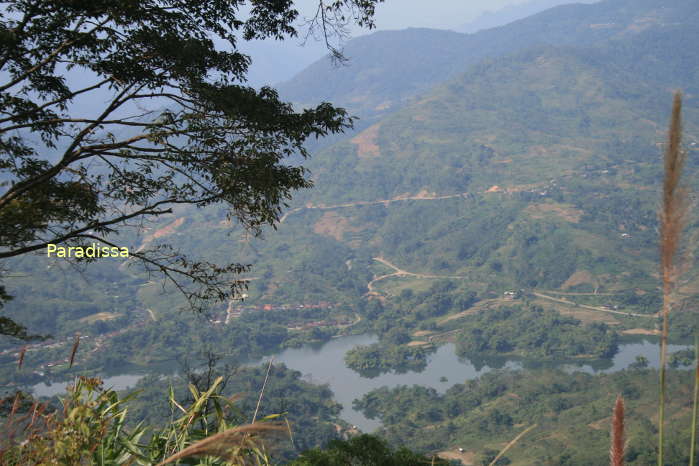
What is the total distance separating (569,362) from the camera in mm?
31016

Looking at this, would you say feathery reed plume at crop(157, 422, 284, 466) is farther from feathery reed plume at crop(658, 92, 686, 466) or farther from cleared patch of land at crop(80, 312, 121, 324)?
cleared patch of land at crop(80, 312, 121, 324)

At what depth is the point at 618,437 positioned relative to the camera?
35.6 inches

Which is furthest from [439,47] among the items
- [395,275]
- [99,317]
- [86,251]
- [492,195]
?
[86,251]

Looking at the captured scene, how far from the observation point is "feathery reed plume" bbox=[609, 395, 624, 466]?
898mm

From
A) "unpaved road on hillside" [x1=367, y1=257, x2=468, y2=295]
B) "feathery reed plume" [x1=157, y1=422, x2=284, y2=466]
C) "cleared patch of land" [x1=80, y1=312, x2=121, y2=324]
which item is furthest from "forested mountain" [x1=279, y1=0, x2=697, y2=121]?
"feathery reed plume" [x1=157, y1=422, x2=284, y2=466]

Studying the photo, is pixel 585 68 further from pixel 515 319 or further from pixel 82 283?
pixel 82 283

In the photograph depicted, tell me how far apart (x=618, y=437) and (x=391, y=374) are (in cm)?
3139

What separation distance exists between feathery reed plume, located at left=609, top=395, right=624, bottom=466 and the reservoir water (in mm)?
25805

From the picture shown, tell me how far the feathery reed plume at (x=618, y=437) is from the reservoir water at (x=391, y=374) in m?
25.8

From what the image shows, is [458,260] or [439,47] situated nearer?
[458,260]

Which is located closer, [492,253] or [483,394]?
[483,394]

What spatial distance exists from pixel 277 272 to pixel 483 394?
87.5ft

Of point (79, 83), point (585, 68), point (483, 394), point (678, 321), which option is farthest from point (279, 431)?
point (79, 83)

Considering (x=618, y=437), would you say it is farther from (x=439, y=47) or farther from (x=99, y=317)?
(x=439, y=47)
